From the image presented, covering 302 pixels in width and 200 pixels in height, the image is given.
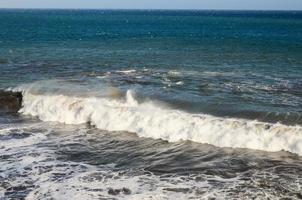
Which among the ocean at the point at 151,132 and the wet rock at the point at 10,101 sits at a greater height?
the ocean at the point at 151,132

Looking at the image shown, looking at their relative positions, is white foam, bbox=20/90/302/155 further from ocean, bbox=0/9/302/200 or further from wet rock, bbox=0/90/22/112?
wet rock, bbox=0/90/22/112

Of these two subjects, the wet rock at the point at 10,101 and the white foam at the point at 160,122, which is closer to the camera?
the white foam at the point at 160,122

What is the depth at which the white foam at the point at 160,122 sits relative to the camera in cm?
1898

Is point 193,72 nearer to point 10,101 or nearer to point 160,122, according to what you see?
point 10,101

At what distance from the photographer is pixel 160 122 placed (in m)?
21.6

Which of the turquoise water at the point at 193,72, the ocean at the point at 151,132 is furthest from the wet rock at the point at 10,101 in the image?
the turquoise water at the point at 193,72

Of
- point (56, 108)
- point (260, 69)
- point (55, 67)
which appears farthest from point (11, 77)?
point (260, 69)

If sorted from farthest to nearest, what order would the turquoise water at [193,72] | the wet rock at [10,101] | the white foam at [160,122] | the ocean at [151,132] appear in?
the wet rock at [10,101] < the turquoise water at [193,72] < the white foam at [160,122] < the ocean at [151,132]

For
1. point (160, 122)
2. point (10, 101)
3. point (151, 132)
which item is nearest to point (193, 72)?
point (10, 101)

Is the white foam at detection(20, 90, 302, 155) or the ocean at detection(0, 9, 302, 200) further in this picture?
the white foam at detection(20, 90, 302, 155)

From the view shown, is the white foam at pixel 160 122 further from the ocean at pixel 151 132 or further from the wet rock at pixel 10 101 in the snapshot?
the wet rock at pixel 10 101

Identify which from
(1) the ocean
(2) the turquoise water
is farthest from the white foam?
(2) the turquoise water

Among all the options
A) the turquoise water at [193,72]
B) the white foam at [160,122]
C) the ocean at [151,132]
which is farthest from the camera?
the turquoise water at [193,72]

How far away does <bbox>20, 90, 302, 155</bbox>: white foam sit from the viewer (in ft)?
62.3
